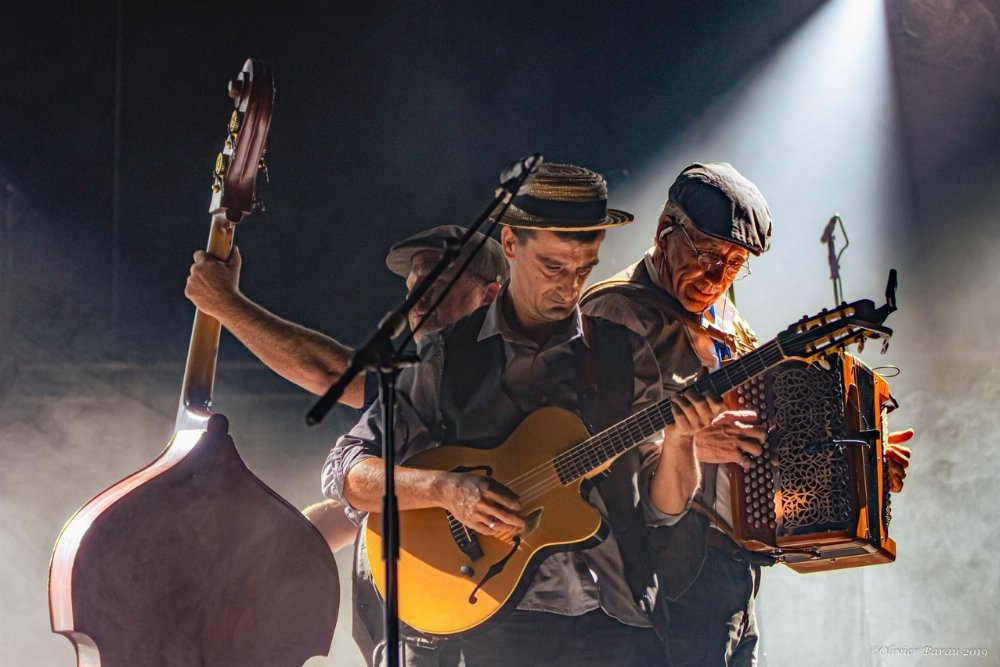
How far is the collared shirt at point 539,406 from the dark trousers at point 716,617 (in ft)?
0.52

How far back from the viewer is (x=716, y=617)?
3.54 m

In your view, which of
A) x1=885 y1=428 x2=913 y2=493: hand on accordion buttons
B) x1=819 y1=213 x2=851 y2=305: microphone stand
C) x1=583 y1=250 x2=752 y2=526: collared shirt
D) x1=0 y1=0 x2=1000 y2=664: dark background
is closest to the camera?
x1=885 y1=428 x2=913 y2=493: hand on accordion buttons

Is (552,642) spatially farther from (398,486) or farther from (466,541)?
(398,486)

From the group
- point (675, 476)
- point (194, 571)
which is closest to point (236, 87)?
point (194, 571)

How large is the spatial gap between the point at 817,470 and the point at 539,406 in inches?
33.5

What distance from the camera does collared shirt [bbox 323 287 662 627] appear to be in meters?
3.36

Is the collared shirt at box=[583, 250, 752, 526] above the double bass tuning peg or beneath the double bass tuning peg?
beneath

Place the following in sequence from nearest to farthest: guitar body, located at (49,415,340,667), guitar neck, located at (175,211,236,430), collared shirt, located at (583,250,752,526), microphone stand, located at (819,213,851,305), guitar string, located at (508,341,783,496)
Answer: guitar body, located at (49,415,340,667)
guitar neck, located at (175,211,236,430)
guitar string, located at (508,341,783,496)
collared shirt, located at (583,250,752,526)
microphone stand, located at (819,213,851,305)

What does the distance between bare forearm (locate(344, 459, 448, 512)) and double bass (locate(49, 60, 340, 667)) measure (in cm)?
22

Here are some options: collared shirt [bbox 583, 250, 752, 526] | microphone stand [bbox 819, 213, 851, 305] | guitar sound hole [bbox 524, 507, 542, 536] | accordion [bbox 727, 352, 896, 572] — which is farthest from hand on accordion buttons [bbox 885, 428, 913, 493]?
microphone stand [bbox 819, 213, 851, 305]

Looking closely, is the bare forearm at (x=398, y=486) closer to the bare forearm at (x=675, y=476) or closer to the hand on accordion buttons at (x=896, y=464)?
the bare forearm at (x=675, y=476)

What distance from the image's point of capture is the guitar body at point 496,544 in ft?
10.5

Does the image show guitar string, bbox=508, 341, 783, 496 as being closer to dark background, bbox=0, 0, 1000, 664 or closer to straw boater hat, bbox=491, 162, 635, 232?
straw boater hat, bbox=491, 162, 635, 232

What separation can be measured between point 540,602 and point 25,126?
2.66 metres
